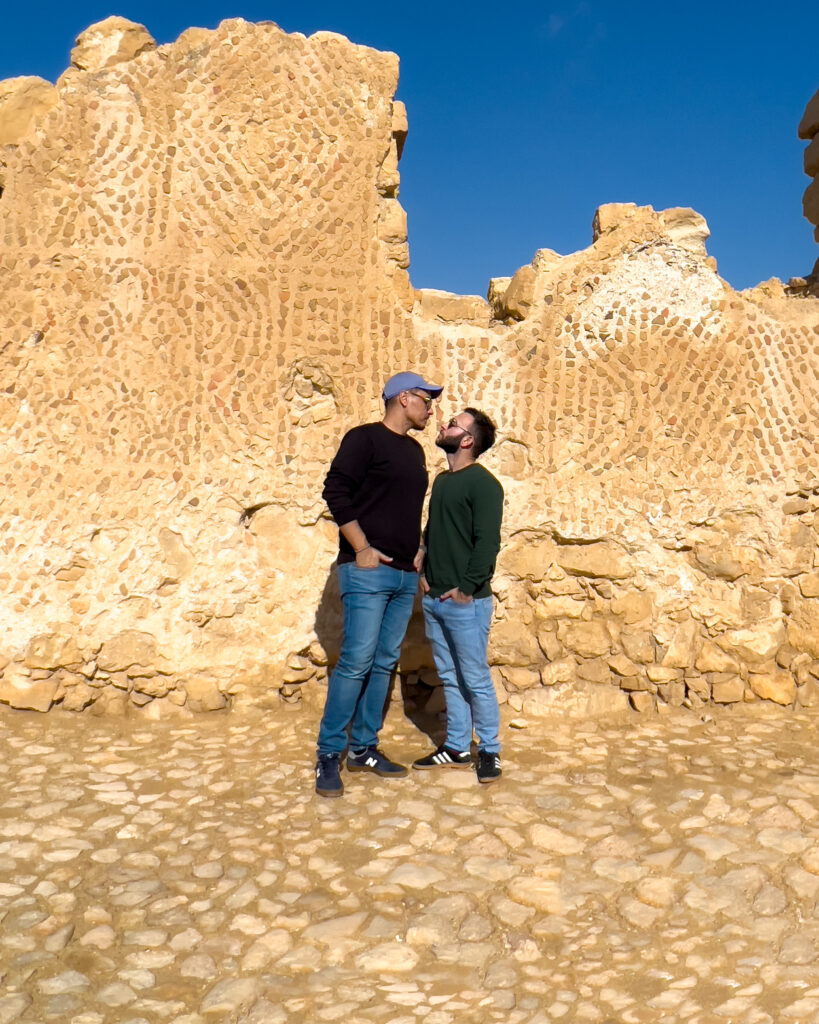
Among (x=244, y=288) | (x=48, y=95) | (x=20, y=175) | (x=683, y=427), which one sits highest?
(x=48, y=95)

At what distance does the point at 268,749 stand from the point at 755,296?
3502mm

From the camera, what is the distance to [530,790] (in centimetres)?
410

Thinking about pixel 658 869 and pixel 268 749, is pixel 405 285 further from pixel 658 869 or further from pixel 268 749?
pixel 658 869

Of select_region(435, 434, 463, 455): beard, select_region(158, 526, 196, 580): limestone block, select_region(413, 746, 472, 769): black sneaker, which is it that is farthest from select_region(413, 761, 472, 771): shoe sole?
select_region(158, 526, 196, 580): limestone block

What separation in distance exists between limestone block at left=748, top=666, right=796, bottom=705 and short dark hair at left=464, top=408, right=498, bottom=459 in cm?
205

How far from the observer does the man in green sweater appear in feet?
13.4

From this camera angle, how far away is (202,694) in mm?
4973

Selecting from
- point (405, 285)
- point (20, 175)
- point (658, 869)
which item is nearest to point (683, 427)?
point (405, 285)

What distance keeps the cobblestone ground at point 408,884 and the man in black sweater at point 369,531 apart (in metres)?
0.31

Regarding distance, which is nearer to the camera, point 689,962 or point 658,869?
point 689,962

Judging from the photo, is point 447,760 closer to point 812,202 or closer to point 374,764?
point 374,764

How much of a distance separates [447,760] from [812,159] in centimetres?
411

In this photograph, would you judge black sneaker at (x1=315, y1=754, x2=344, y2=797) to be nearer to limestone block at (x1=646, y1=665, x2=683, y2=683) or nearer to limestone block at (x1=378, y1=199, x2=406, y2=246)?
limestone block at (x1=646, y1=665, x2=683, y2=683)

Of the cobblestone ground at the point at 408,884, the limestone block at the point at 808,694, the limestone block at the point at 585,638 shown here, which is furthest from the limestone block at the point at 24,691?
the limestone block at the point at 808,694
